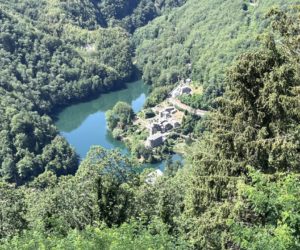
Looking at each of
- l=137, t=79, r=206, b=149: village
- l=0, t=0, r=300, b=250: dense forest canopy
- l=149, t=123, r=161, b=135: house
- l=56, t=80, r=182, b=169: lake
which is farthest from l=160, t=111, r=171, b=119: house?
l=0, t=0, r=300, b=250: dense forest canopy

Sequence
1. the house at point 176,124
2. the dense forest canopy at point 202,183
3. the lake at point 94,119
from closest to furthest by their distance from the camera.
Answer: the dense forest canopy at point 202,183
the lake at point 94,119
the house at point 176,124

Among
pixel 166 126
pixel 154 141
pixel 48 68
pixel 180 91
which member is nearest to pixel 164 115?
pixel 166 126

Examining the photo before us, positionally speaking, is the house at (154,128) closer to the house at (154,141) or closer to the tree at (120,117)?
the house at (154,141)

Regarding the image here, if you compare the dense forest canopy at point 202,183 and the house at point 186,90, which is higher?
the dense forest canopy at point 202,183

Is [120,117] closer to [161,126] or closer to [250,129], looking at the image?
[161,126]

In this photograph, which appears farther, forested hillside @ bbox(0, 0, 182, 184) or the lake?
the lake

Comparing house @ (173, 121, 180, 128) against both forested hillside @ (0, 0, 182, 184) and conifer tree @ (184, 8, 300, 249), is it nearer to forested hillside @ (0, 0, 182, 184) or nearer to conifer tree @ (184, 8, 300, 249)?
forested hillside @ (0, 0, 182, 184)

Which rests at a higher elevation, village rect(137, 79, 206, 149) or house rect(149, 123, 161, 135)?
house rect(149, 123, 161, 135)

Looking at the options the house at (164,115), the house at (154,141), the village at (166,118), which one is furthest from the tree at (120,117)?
the house at (154,141)
